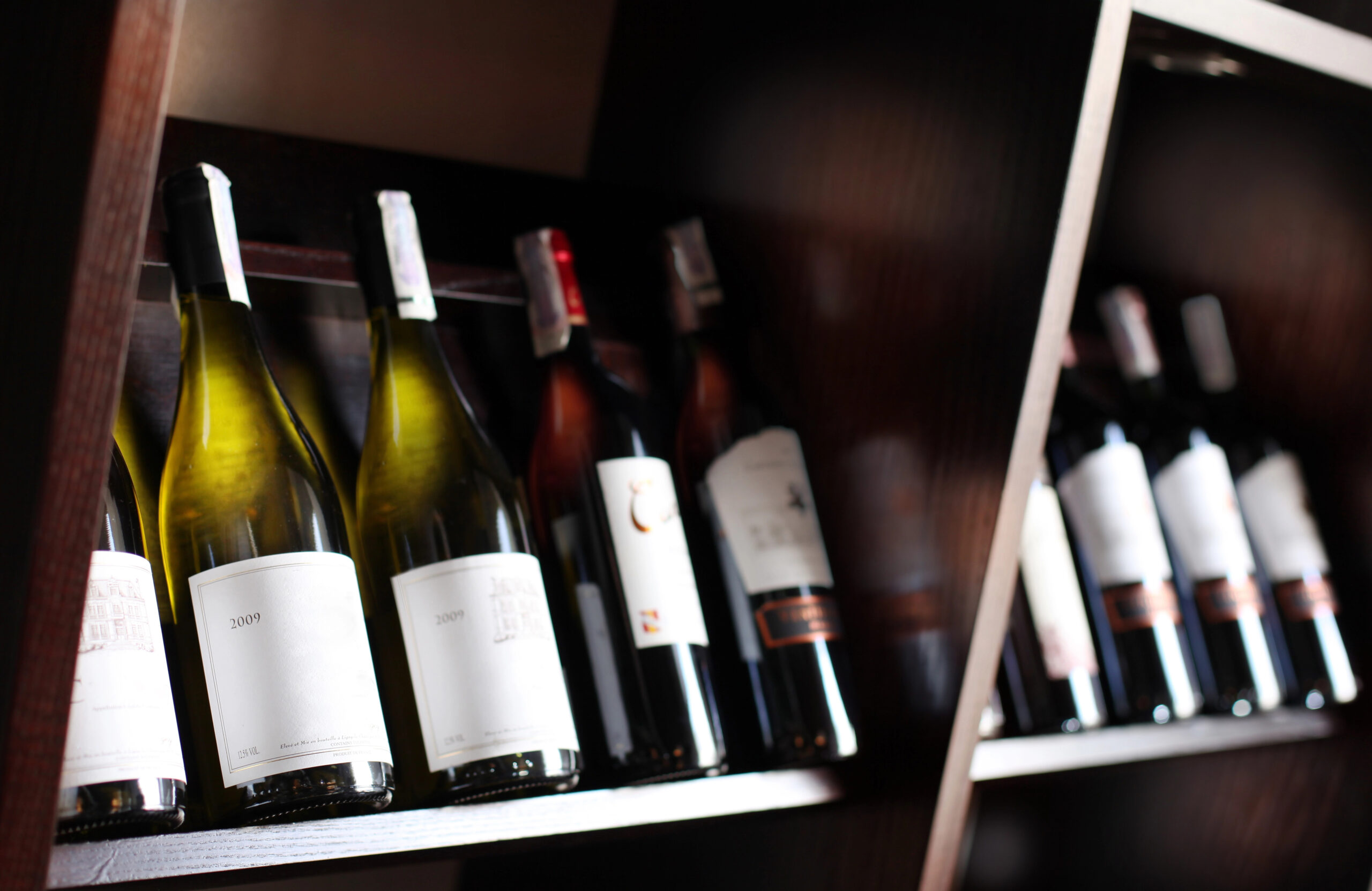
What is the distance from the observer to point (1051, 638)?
0.88 m

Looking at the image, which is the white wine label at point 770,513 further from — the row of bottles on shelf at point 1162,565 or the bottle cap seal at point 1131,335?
the bottle cap seal at point 1131,335

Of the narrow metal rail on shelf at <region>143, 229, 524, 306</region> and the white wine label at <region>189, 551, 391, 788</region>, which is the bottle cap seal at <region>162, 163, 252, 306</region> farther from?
the white wine label at <region>189, 551, 391, 788</region>

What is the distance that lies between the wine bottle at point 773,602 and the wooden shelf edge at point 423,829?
4cm

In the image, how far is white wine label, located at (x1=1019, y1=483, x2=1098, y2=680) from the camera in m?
0.88

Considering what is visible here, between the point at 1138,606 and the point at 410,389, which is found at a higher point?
the point at 410,389

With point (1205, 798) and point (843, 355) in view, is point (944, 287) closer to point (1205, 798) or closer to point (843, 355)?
point (843, 355)

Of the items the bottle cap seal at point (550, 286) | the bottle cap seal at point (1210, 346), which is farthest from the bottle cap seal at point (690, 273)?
the bottle cap seal at point (1210, 346)

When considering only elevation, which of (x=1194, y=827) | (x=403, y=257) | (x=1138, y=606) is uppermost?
(x=403, y=257)

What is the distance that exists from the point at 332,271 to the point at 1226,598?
843mm

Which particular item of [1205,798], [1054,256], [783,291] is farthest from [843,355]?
[1205,798]

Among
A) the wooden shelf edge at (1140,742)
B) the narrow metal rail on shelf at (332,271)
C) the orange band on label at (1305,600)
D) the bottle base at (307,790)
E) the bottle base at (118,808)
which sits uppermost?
the narrow metal rail on shelf at (332,271)

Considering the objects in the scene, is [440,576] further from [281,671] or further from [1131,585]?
[1131,585]

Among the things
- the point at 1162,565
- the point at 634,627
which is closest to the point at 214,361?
the point at 634,627

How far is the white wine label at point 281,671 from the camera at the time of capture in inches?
20.3
